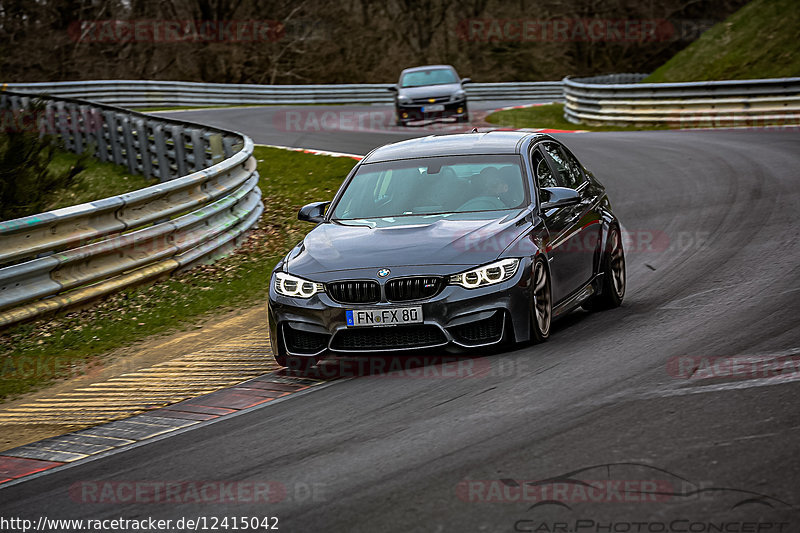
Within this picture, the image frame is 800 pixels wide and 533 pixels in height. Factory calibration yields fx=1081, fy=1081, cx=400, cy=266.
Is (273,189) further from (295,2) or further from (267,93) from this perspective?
(295,2)

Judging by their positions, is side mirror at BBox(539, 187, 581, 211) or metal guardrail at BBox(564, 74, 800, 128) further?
metal guardrail at BBox(564, 74, 800, 128)

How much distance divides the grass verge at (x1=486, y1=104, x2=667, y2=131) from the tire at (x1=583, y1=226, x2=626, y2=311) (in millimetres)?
17950

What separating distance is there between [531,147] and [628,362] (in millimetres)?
2551

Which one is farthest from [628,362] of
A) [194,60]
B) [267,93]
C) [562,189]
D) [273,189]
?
[194,60]

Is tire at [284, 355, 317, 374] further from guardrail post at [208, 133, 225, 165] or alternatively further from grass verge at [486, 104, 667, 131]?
grass verge at [486, 104, 667, 131]

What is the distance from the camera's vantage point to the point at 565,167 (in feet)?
30.2

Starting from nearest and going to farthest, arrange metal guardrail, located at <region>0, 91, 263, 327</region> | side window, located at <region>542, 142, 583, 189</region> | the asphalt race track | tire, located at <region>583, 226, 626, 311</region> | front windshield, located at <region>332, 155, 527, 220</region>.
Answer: the asphalt race track → front windshield, located at <region>332, 155, 527, 220</region> → tire, located at <region>583, 226, 626, 311</region> → side window, located at <region>542, 142, 583, 189</region> → metal guardrail, located at <region>0, 91, 263, 327</region>

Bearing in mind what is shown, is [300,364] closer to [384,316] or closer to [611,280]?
[384,316]

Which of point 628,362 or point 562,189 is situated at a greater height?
point 562,189

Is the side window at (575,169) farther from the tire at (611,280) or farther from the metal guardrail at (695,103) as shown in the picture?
the metal guardrail at (695,103)

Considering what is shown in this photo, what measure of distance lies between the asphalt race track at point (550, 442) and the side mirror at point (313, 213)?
5.82ft

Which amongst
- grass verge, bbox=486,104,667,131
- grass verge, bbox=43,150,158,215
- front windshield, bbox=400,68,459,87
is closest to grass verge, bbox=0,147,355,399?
grass verge, bbox=43,150,158,215

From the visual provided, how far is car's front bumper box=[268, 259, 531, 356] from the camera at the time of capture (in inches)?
277

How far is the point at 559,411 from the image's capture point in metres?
5.77
